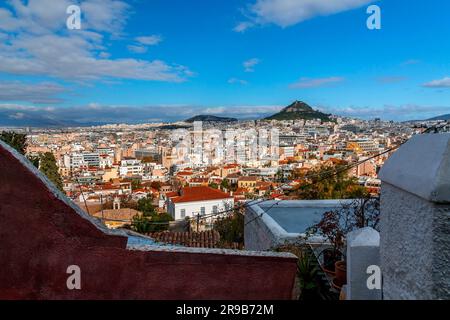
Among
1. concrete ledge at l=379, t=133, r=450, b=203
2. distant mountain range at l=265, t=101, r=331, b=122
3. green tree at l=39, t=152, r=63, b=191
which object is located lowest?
green tree at l=39, t=152, r=63, b=191

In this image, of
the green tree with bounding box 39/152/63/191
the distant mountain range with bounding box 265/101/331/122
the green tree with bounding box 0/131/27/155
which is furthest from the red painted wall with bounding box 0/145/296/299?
the distant mountain range with bounding box 265/101/331/122

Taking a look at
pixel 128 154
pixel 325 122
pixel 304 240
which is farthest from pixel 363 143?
pixel 304 240

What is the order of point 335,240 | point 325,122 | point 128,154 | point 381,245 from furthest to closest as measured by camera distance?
point 325,122 < point 128,154 < point 335,240 < point 381,245

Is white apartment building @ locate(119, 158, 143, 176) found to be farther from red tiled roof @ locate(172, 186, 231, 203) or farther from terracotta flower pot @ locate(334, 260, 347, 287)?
terracotta flower pot @ locate(334, 260, 347, 287)

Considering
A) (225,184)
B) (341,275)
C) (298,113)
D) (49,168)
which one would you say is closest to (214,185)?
(225,184)

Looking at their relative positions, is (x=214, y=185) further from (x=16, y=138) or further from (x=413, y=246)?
(x=413, y=246)

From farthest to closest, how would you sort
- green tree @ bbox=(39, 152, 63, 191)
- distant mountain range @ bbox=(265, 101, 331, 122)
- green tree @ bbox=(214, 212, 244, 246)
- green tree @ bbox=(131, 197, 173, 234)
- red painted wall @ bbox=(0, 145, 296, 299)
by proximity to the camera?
distant mountain range @ bbox=(265, 101, 331, 122) < green tree @ bbox=(131, 197, 173, 234) < green tree @ bbox=(39, 152, 63, 191) < green tree @ bbox=(214, 212, 244, 246) < red painted wall @ bbox=(0, 145, 296, 299)
